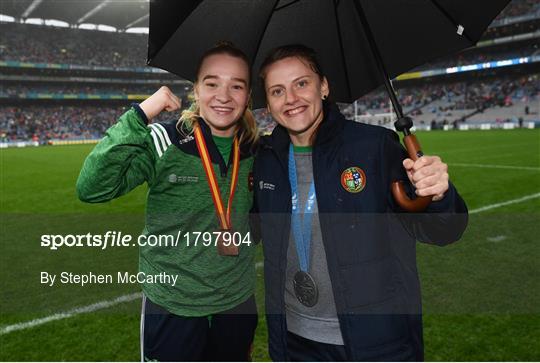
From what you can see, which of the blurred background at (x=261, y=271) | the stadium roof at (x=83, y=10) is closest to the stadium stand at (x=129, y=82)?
the stadium roof at (x=83, y=10)

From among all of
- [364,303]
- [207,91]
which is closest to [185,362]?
[364,303]

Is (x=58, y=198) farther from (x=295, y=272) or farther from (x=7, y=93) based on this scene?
(x=7, y=93)

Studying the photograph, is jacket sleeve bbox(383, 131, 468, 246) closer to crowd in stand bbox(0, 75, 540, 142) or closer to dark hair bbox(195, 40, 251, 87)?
dark hair bbox(195, 40, 251, 87)

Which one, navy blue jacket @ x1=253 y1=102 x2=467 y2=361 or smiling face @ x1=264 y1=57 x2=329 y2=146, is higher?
smiling face @ x1=264 y1=57 x2=329 y2=146

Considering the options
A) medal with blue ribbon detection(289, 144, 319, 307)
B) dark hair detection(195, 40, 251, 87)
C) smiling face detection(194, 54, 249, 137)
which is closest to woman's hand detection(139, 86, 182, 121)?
smiling face detection(194, 54, 249, 137)

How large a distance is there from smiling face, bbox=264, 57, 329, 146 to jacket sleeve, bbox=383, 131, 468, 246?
366mm

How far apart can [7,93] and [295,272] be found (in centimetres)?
5954

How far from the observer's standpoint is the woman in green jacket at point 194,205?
6.59 ft

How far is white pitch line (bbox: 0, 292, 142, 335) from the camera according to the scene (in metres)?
3.75

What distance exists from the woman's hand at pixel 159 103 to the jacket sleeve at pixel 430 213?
1.06 m

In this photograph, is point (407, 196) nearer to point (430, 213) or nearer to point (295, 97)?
point (430, 213)

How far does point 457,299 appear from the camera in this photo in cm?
404

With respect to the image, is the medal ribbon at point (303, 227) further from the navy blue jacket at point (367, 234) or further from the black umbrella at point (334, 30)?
the black umbrella at point (334, 30)

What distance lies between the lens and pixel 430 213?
172cm
